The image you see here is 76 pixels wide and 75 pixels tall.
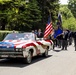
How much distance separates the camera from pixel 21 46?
13.6 metres

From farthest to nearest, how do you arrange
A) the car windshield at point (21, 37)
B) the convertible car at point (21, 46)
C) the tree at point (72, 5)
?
1. the tree at point (72, 5)
2. the car windshield at point (21, 37)
3. the convertible car at point (21, 46)

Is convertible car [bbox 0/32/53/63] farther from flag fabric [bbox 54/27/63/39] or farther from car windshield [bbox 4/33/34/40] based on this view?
flag fabric [bbox 54/27/63/39]

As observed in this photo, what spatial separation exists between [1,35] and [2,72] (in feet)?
52.4

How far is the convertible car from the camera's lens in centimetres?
1370

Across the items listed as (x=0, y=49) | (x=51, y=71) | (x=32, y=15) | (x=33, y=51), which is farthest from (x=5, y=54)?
(x=32, y=15)

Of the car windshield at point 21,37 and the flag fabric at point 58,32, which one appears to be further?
the flag fabric at point 58,32

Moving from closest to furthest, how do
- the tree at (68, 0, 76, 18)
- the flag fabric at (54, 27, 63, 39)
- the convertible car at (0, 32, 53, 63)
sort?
the convertible car at (0, 32, 53, 63) < the flag fabric at (54, 27, 63, 39) < the tree at (68, 0, 76, 18)

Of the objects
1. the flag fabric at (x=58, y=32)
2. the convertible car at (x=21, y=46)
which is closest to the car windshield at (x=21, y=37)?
the convertible car at (x=21, y=46)

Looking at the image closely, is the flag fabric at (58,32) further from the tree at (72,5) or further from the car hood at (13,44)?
the tree at (72,5)

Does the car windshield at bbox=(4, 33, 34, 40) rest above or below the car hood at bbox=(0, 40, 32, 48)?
above

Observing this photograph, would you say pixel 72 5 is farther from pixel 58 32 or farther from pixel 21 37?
pixel 21 37

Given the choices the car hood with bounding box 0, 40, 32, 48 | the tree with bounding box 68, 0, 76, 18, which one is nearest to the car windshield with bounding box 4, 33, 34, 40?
the car hood with bounding box 0, 40, 32, 48

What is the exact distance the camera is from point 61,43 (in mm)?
26531

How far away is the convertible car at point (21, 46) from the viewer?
539 inches
